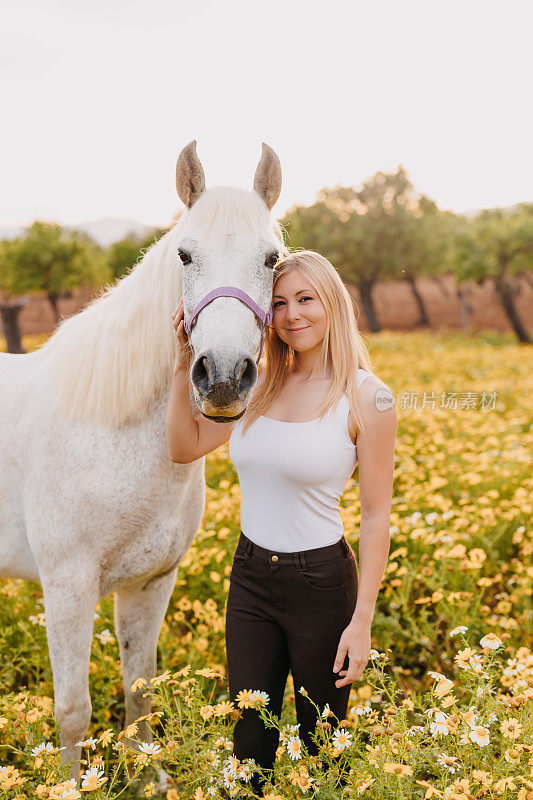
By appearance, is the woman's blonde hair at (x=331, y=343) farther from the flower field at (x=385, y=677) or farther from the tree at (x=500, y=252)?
the tree at (x=500, y=252)

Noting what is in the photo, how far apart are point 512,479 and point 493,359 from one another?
9940 mm

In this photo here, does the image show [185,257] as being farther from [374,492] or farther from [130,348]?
[374,492]

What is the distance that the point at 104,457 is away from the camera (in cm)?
213

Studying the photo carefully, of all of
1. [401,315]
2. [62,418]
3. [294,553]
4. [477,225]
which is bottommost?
[401,315]

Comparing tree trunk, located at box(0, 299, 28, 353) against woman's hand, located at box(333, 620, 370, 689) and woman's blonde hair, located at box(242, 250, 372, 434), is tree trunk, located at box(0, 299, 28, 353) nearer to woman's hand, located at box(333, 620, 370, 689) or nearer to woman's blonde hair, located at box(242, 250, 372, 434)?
woman's blonde hair, located at box(242, 250, 372, 434)

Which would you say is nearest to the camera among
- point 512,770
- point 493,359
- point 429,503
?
point 512,770

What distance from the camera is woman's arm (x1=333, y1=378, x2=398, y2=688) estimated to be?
181 centimetres

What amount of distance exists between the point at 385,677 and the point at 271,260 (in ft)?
4.49

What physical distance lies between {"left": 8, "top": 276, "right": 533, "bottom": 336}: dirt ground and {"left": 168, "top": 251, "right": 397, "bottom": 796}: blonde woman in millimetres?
32065

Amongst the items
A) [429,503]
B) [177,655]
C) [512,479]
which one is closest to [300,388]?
[177,655]

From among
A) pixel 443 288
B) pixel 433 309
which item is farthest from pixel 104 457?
pixel 443 288

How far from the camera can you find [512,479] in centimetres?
449

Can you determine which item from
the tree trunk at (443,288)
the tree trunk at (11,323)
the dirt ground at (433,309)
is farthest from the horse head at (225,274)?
the tree trunk at (443,288)

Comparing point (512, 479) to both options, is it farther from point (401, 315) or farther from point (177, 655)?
point (401, 315)
